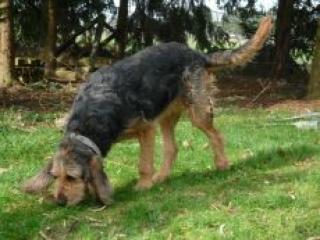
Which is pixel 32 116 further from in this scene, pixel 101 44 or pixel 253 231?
pixel 101 44

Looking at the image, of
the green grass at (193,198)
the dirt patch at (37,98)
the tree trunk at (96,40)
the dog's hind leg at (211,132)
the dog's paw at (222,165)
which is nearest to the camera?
the green grass at (193,198)

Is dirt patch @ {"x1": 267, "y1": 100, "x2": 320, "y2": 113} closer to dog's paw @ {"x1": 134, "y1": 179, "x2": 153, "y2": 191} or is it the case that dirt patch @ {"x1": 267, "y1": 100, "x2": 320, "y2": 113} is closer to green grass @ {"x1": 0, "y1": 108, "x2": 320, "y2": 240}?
green grass @ {"x1": 0, "y1": 108, "x2": 320, "y2": 240}

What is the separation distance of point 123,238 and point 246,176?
219cm

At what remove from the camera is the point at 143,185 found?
704 centimetres

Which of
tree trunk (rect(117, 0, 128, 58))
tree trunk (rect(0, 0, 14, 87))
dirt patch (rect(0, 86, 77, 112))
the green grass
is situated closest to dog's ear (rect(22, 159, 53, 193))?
the green grass

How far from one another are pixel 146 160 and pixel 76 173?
4.20 feet

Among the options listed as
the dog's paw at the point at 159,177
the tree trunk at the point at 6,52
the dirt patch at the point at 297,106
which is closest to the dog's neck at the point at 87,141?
the dog's paw at the point at 159,177

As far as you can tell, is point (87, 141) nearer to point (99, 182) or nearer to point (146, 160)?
point (99, 182)

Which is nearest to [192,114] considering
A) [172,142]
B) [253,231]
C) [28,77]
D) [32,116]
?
[172,142]

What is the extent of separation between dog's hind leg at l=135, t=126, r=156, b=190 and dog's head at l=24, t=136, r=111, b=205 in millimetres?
939

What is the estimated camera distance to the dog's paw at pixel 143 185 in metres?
7.01

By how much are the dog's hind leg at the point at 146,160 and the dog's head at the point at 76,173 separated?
0.94 metres

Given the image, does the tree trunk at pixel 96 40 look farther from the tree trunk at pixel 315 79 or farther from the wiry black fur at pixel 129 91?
the wiry black fur at pixel 129 91

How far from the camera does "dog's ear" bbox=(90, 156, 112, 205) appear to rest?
19.8 ft
